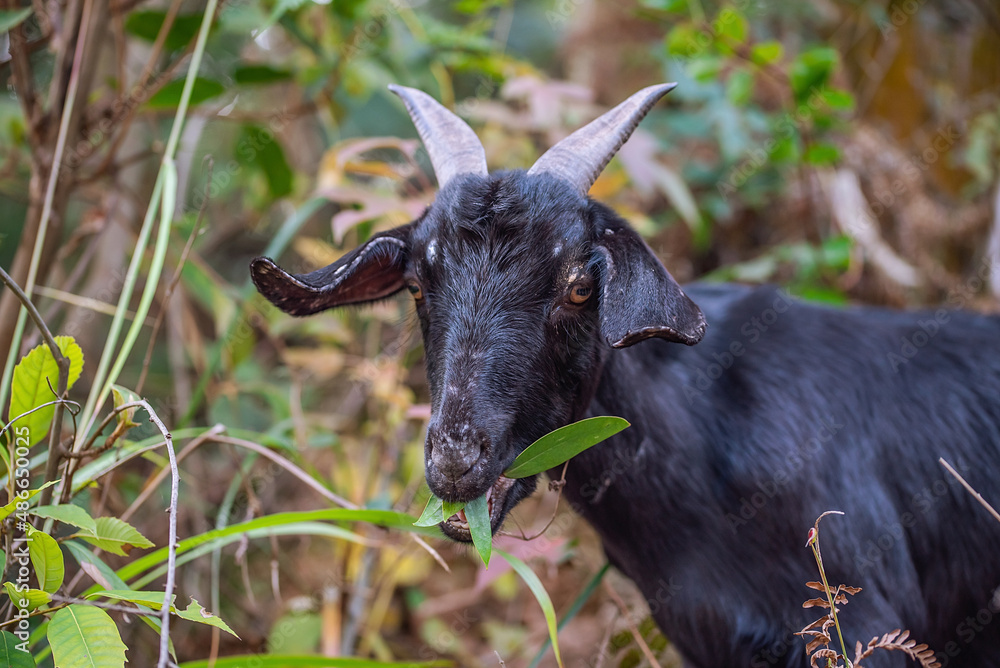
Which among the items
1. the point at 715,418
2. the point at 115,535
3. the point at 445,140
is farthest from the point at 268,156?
the point at 715,418

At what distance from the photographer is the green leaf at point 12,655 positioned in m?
2.04

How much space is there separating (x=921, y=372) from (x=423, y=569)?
3.27 m

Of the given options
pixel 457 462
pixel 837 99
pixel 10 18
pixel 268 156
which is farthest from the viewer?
pixel 268 156

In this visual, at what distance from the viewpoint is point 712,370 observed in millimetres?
3447

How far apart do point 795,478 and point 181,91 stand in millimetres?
3721

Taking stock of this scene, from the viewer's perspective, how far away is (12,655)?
6.72 feet

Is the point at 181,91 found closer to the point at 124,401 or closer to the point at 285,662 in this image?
the point at 124,401

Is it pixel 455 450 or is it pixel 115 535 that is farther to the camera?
pixel 455 450

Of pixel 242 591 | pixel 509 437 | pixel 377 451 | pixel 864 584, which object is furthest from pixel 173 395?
pixel 864 584

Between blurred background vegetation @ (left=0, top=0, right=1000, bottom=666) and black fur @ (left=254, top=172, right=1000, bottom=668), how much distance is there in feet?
1.92

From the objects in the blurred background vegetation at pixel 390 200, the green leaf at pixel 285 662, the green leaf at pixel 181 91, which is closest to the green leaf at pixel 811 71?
the blurred background vegetation at pixel 390 200

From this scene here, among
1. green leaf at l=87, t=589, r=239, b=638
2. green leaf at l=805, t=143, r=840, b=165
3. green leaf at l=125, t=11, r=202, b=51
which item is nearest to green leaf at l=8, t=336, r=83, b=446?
green leaf at l=87, t=589, r=239, b=638

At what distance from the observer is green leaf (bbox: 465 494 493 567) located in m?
2.32

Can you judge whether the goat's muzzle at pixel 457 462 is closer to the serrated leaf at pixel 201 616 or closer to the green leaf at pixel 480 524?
the green leaf at pixel 480 524
